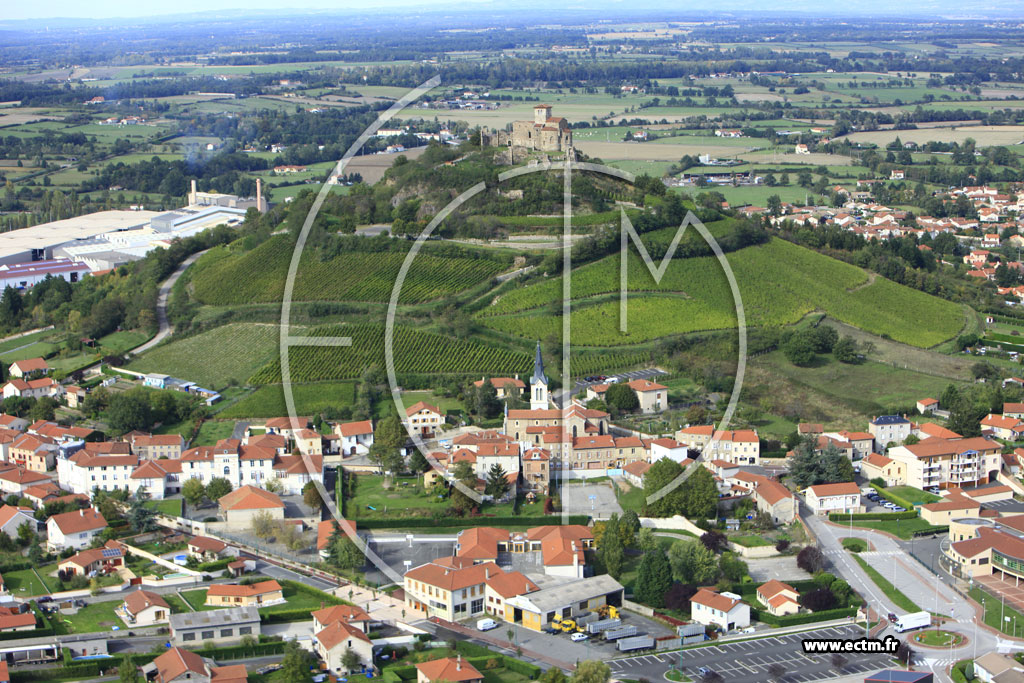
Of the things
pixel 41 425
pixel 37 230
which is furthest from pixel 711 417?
pixel 37 230

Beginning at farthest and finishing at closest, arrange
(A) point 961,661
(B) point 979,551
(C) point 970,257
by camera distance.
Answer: (C) point 970,257 → (B) point 979,551 → (A) point 961,661

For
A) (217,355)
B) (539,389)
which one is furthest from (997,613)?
(217,355)

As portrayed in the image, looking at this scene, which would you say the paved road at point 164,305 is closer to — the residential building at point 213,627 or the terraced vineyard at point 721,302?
the terraced vineyard at point 721,302

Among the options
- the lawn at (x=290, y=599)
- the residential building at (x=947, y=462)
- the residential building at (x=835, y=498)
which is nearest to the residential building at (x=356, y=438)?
the lawn at (x=290, y=599)

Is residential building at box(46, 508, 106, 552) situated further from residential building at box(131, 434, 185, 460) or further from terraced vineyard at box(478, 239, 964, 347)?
terraced vineyard at box(478, 239, 964, 347)

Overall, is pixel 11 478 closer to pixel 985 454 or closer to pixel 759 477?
pixel 759 477

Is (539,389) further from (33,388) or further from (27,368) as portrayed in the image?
(27,368)
